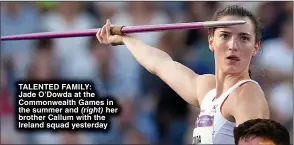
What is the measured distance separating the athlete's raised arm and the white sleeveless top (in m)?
0.20

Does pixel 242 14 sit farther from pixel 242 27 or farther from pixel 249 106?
pixel 249 106

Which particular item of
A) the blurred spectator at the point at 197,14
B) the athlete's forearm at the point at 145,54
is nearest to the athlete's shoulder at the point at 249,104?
the athlete's forearm at the point at 145,54

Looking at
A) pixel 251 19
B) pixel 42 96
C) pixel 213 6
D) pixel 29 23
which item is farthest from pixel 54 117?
pixel 251 19

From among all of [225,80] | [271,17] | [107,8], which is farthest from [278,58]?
[225,80]

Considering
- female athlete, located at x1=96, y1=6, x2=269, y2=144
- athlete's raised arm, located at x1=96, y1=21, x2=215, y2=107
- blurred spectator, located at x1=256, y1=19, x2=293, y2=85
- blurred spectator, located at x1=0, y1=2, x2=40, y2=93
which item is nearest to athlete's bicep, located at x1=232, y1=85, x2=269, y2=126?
female athlete, located at x1=96, y1=6, x2=269, y2=144

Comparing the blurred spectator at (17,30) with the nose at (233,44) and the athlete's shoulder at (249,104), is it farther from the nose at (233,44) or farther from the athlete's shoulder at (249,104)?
the athlete's shoulder at (249,104)

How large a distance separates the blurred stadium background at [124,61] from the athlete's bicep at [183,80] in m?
0.97

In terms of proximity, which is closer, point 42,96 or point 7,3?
point 42,96

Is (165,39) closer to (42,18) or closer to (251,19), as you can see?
(42,18)

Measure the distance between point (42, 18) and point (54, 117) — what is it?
1.81ft

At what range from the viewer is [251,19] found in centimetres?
222

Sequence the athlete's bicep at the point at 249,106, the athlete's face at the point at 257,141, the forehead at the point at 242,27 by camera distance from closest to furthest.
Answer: the athlete's face at the point at 257,141, the athlete's bicep at the point at 249,106, the forehead at the point at 242,27

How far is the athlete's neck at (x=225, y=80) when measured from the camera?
2213 millimetres

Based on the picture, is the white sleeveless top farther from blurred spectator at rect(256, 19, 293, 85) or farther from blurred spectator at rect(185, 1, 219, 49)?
blurred spectator at rect(185, 1, 219, 49)
